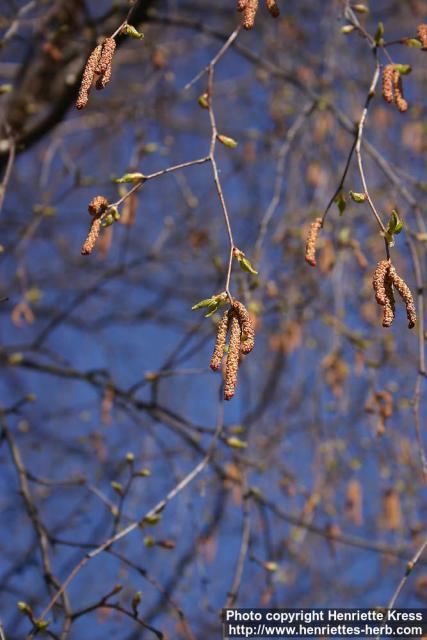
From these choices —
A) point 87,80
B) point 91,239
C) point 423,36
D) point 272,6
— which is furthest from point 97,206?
point 423,36

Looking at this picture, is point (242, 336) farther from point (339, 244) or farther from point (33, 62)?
point (33, 62)

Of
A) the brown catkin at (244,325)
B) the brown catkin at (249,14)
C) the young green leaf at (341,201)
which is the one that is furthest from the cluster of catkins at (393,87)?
the brown catkin at (244,325)

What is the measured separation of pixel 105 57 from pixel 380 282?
24.6 inches

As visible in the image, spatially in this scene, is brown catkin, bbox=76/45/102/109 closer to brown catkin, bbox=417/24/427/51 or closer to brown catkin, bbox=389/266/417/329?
brown catkin, bbox=389/266/417/329

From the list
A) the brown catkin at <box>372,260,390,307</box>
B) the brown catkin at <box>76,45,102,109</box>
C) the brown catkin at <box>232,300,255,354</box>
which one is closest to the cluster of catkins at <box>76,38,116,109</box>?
the brown catkin at <box>76,45,102,109</box>

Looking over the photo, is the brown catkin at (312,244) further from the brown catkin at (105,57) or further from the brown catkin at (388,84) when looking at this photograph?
the brown catkin at (105,57)

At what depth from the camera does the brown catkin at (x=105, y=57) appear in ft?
4.54

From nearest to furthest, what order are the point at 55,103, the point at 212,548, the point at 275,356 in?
the point at 55,103
the point at 212,548
the point at 275,356

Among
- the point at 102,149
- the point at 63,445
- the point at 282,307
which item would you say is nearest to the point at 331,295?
the point at 282,307

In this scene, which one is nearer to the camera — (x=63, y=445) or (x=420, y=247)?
(x=420, y=247)

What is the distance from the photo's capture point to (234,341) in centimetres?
135

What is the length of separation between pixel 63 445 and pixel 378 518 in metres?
1.76

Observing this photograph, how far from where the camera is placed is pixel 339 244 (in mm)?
2732

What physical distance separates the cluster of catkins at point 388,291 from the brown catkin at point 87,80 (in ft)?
1.88
